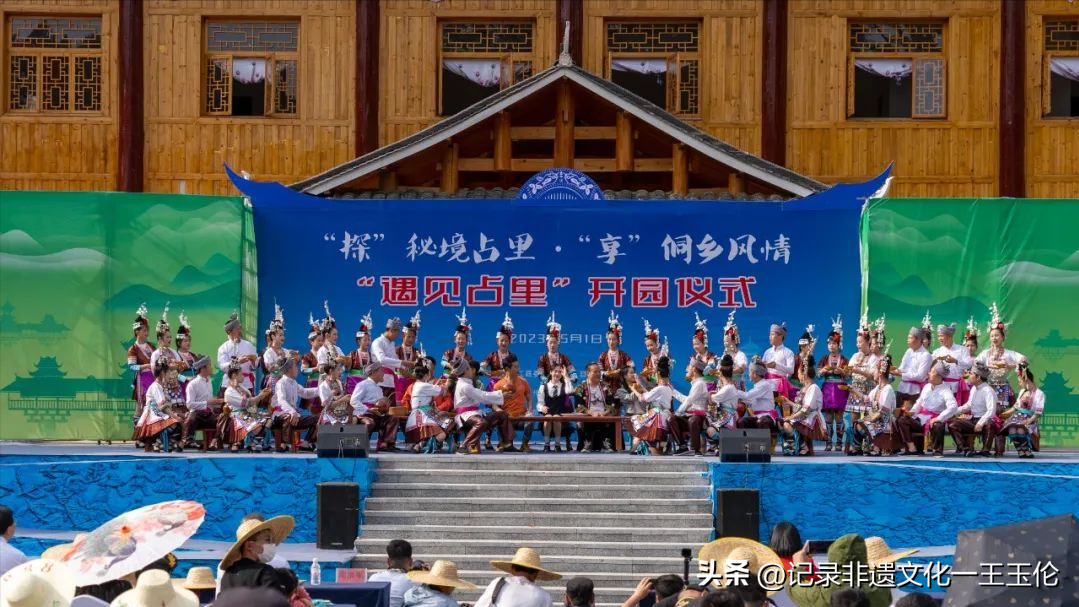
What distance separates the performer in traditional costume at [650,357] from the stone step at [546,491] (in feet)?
4.67

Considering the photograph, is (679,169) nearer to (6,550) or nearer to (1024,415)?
(1024,415)

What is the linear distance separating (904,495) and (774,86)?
7478 millimetres

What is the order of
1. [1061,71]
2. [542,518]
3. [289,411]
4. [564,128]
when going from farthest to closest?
1. [1061,71]
2. [564,128]
3. [289,411]
4. [542,518]

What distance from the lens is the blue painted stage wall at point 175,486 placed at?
14.6m

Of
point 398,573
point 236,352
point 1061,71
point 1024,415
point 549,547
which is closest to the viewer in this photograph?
point 398,573

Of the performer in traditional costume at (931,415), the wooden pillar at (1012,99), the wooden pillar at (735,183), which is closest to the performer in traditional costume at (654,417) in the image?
the performer in traditional costume at (931,415)

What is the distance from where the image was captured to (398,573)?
33.4 ft

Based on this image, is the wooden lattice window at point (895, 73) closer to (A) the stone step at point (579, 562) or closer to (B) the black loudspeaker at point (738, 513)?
(B) the black loudspeaker at point (738, 513)

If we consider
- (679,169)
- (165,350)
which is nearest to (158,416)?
(165,350)

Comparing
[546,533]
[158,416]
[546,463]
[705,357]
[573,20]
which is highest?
[573,20]

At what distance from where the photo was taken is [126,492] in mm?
14711

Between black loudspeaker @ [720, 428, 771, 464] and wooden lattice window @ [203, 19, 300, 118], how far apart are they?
28.6ft

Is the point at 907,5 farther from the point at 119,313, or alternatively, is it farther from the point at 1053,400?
the point at 119,313

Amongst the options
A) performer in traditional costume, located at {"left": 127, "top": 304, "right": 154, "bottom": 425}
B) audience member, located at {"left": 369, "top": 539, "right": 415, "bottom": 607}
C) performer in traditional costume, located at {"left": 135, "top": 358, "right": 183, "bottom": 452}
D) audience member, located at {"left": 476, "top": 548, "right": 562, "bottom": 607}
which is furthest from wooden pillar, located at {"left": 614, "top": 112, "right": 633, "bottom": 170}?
audience member, located at {"left": 476, "top": 548, "right": 562, "bottom": 607}
